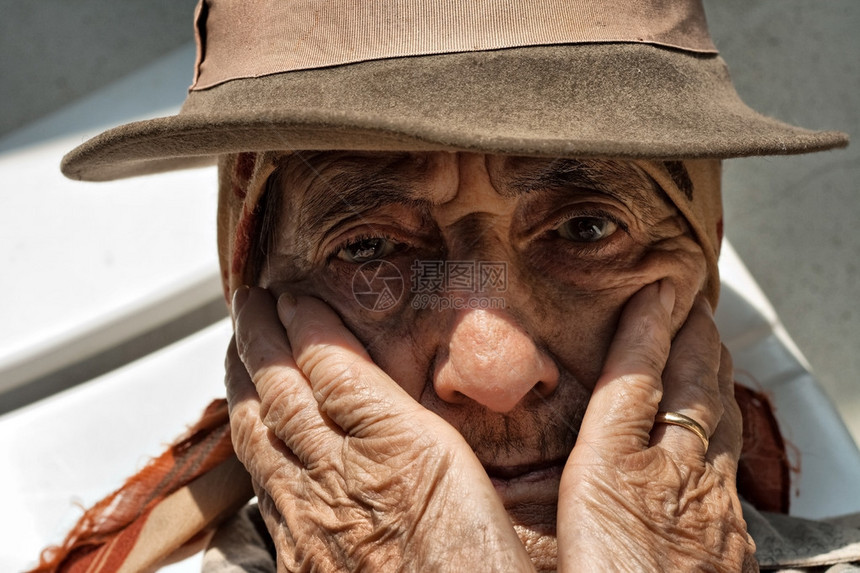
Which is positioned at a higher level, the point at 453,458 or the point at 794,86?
the point at 794,86

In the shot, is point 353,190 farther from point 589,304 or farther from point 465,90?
point 589,304

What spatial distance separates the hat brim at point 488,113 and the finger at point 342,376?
1.29ft

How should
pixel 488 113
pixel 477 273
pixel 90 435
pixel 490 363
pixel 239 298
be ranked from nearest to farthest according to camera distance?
1. pixel 488 113
2. pixel 490 363
3. pixel 477 273
4. pixel 239 298
5. pixel 90 435

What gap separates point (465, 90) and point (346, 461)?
27.6 inches

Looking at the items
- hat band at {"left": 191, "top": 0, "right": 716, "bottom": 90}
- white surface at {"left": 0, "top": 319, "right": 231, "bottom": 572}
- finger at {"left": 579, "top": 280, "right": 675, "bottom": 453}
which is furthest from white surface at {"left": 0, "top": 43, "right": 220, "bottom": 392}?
finger at {"left": 579, "top": 280, "right": 675, "bottom": 453}

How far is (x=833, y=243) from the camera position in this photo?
3.23m

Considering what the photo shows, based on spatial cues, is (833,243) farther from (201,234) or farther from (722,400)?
(201,234)

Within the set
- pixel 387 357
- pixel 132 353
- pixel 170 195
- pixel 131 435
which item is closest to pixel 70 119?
pixel 170 195

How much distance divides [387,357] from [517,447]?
12.2 inches

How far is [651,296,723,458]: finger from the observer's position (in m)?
1.47

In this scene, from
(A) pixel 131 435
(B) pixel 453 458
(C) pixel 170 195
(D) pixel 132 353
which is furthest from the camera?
(C) pixel 170 195

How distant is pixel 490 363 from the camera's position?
136 cm

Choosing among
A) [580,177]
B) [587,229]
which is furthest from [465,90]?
[587,229]

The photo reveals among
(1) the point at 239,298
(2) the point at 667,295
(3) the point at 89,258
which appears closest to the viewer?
(2) the point at 667,295
